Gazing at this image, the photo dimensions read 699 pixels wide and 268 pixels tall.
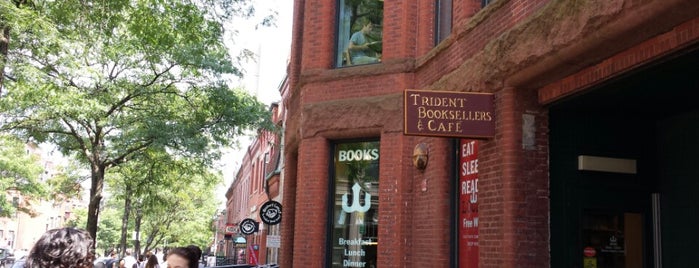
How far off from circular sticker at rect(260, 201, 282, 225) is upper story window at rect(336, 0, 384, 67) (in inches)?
278

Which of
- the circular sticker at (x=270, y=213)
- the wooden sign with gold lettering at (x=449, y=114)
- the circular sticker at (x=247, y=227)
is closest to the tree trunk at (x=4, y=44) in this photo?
the wooden sign with gold lettering at (x=449, y=114)

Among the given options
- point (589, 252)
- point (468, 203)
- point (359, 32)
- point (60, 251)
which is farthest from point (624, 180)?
point (60, 251)

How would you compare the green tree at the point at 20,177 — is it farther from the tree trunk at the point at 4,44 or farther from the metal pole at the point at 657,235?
the metal pole at the point at 657,235

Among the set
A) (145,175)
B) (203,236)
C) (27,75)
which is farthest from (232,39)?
(203,236)

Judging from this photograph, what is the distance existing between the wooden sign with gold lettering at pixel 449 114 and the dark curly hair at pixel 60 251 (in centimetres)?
474

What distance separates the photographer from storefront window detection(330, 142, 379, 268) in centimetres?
1063

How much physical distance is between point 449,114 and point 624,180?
206 centimetres

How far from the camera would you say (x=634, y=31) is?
5.39 metres

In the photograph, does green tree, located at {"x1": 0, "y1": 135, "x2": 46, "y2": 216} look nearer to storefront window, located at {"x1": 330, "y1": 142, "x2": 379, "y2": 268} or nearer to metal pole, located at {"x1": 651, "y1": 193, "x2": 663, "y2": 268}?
storefront window, located at {"x1": 330, "y1": 142, "x2": 379, "y2": 268}

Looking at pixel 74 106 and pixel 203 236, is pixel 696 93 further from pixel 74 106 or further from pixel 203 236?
pixel 203 236

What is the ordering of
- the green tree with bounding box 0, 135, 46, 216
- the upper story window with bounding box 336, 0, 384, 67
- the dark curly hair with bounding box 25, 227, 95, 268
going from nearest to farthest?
1. the dark curly hair with bounding box 25, 227, 95, 268
2. the upper story window with bounding box 336, 0, 384, 67
3. the green tree with bounding box 0, 135, 46, 216

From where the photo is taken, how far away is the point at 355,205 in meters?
10.9

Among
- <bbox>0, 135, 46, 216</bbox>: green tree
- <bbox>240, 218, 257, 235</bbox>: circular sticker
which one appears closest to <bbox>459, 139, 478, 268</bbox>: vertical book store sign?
<bbox>240, 218, 257, 235</bbox>: circular sticker

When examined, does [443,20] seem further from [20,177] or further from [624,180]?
[20,177]
